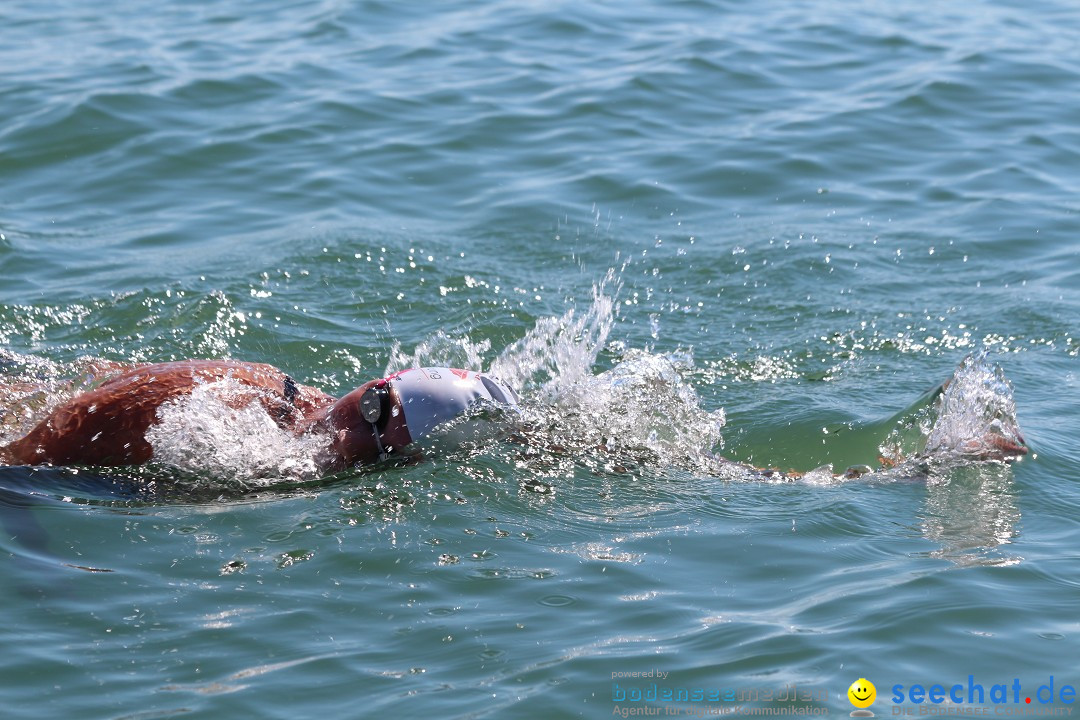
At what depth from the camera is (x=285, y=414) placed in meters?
6.05

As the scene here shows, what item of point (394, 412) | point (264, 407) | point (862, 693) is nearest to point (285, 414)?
point (264, 407)

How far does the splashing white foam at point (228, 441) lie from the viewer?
18.8 feet

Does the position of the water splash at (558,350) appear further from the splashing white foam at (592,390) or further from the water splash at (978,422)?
the water splash at (978,422)

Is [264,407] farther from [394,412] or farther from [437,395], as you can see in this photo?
[437,395]

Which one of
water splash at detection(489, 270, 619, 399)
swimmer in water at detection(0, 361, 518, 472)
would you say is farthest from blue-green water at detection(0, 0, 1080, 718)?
swimmer in water at detection(0, 361, 518, 472)

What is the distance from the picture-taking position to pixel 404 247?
9.12 meters

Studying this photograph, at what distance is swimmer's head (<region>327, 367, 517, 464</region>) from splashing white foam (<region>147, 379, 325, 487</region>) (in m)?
0.15

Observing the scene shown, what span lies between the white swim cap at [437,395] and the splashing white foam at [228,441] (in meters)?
0.44

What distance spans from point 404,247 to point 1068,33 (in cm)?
969

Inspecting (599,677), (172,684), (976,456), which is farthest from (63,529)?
(976,456)

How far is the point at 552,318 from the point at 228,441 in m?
2.70

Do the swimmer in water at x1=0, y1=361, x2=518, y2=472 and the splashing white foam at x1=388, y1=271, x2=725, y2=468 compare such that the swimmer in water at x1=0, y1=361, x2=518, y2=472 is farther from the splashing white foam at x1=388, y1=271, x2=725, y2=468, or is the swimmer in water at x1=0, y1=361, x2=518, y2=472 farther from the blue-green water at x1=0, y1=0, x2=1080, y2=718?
the splashing white foam at x1=388, y1=271, x2=725, y2=468

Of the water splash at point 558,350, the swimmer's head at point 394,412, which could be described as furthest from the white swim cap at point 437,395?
the water splash at point 558,350

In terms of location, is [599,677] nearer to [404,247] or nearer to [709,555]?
[709,555]
